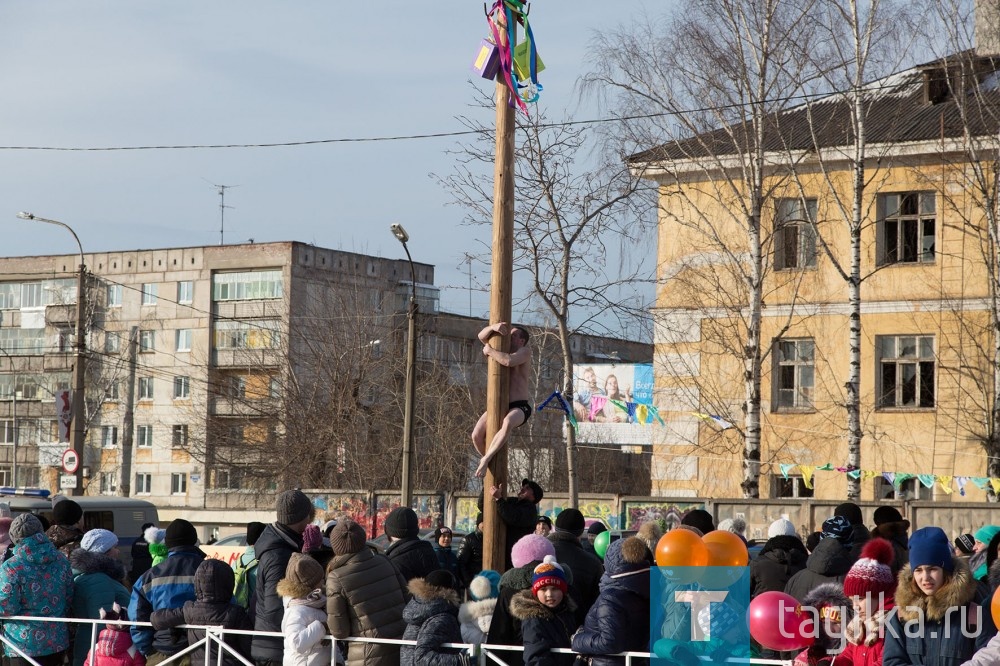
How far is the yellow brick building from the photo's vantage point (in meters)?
29.1

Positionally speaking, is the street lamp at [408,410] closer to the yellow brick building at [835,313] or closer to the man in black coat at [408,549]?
the yellow brick building at [835,313]

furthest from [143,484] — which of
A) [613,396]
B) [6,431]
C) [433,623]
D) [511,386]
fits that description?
[433,623]

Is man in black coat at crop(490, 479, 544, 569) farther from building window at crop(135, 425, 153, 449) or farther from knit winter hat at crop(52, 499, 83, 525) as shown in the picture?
building window at crop(135, 425, 153, 449)

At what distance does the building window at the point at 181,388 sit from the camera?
65.8m

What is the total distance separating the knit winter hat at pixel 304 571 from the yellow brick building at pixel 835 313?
20.7 meters

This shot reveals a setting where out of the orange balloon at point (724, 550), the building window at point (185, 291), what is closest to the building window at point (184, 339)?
the building window at point (185, 291)

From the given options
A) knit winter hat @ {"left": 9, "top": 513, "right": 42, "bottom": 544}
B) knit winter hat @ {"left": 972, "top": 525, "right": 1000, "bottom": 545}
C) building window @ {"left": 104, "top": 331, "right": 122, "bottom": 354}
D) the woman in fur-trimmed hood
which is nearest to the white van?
knit winter hat @ {"left": 9, "top": 513, "right": 42, "bottom": 544}

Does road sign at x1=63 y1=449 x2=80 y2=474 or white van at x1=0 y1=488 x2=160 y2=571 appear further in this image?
road sign at x1=63 y1=449 x2=80 y2=474

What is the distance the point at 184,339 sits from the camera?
6675 cm

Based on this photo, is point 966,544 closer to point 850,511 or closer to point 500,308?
point 850,511

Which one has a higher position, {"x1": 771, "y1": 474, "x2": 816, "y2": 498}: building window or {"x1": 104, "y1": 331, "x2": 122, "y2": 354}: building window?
{"x1": 104, "y1": 331, "x2": 122, "y2": 354}: building window

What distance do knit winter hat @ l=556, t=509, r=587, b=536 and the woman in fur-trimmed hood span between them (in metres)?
3.37

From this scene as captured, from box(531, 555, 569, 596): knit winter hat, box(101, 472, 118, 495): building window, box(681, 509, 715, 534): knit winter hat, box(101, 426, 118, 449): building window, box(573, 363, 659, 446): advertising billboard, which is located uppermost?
box(573, 363, 659, 446): advertising billboard

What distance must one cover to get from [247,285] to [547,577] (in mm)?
59570
